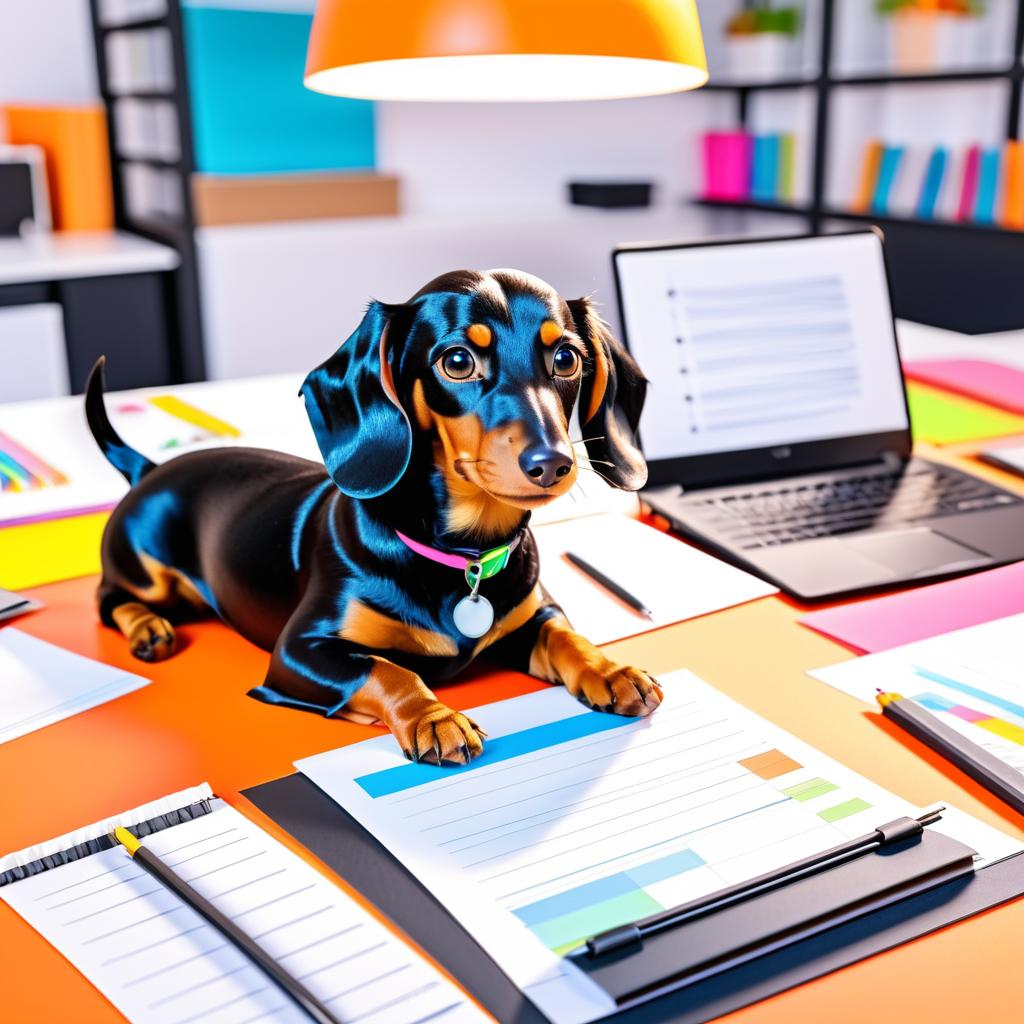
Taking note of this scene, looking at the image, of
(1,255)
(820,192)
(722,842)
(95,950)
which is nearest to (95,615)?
(95,950)

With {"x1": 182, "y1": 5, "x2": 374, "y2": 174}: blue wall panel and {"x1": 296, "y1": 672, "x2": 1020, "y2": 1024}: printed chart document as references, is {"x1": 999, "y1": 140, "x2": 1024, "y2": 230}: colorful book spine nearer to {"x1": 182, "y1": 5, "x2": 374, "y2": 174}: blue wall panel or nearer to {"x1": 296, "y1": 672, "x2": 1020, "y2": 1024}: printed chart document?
{"x1": 182, "y1": 5, "x2": 374, "y2": 174}: blue wall panel

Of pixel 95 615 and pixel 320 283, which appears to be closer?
pixel 95 615

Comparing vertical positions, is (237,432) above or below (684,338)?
below

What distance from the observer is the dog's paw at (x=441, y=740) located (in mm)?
851

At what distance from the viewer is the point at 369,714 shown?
0.92m

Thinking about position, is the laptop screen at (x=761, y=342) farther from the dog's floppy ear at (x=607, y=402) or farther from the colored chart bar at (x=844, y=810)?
the colored chart bar at (x=844, y=810)

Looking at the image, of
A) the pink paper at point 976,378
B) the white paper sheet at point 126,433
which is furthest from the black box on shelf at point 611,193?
the white paper sheet at point 126,433

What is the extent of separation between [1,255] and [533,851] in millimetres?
2835

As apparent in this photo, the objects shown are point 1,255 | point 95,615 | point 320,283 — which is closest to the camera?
point 95,615

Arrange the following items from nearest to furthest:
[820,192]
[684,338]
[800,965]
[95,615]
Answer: [800,965] → [95,615] → [684,338] → [820,192]

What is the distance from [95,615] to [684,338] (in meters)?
0.75

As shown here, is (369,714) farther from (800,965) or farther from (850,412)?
(850,412)

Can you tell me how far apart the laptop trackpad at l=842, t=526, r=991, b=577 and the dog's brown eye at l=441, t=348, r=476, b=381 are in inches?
22.4

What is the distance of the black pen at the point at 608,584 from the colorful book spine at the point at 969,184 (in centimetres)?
277
